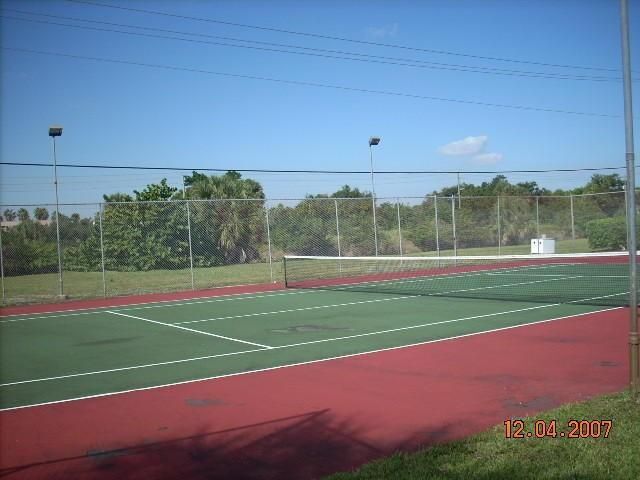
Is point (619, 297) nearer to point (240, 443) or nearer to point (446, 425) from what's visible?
point (446, 425)

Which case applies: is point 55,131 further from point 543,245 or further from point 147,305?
point 543,245

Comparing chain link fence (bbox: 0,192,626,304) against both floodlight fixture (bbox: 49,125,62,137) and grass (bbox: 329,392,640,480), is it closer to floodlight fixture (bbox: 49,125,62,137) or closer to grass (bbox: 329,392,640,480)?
floodlight fixture (bbox: 49,125,62,137)

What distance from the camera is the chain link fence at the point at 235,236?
67.6 feet

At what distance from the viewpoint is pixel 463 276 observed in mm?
23172

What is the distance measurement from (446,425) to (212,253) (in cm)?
2011

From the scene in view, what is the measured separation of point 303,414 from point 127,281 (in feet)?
56.1

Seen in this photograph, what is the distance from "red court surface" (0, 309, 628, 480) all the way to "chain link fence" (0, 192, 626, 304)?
12.7 meters

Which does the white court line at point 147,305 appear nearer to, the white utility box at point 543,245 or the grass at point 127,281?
the grass at point 127,281

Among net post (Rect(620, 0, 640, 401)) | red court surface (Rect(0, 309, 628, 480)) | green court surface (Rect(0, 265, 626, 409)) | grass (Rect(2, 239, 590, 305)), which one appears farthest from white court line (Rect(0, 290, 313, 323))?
net post (Rect(620, 0, 640, 401))

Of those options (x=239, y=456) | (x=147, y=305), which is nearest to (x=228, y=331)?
(x=147, y=305)

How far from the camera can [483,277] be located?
22641mm

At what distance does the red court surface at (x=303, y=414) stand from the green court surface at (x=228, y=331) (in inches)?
32.7

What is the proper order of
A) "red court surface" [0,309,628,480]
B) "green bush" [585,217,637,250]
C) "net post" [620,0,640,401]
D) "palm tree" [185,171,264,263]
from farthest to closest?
1. "green bush" [585,217,637,250]
2. "palm tree" [185,171,264,263]
3. "net post" [620,0,640,401]
4. "red court surface" [0,309,628,480]

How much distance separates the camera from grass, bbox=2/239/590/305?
20156 millimetres
